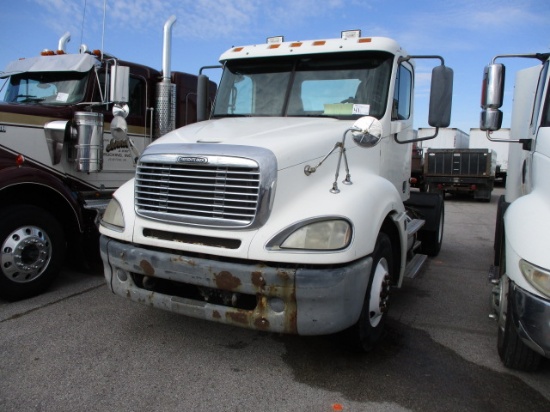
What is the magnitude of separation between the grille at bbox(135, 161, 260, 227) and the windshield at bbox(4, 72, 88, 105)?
259cm

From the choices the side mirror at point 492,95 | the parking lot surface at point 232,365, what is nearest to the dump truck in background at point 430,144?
the side mirror at point 492,95

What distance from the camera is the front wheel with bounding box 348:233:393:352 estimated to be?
10.4ft

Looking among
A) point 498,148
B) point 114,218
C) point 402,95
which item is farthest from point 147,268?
point 498,148

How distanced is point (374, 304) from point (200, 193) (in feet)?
4.78

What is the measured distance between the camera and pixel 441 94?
13.4ft

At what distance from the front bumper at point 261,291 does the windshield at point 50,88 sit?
293cm

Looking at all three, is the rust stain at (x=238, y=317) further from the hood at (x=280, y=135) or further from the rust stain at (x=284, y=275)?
the hood at (x=280, y=135)

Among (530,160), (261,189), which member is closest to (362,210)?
(261,189)

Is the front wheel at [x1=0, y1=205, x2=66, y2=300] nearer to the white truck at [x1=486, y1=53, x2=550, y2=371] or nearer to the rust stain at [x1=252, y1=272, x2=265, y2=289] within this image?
the rust stain at [x1=252, y1=272, x2=265, y2=289]

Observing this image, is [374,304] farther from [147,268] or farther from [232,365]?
[147,268]

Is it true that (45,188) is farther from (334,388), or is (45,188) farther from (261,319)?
(334,388)

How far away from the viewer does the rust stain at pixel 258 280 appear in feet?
9.17

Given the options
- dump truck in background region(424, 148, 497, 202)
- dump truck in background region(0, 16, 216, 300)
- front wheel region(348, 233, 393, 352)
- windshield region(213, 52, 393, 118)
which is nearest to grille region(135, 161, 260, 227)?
dump truck in background region(0, 16, 216, 300)

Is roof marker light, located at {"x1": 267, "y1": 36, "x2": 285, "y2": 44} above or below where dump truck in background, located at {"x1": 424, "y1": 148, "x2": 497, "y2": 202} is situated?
above
